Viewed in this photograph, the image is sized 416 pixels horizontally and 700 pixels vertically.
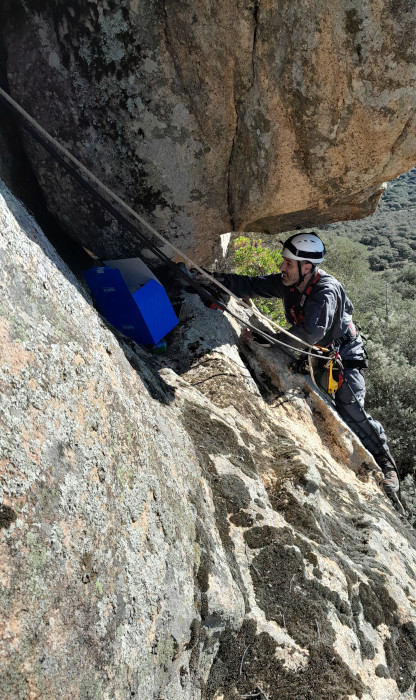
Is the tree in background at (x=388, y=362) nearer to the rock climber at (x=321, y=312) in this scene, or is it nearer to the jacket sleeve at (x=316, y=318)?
the rock climber at (x=321, y=312)

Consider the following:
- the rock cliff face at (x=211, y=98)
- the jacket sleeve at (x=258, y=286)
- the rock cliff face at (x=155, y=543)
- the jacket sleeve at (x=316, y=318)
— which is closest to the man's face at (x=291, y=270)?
the jacket sleeve at (x=258, y=286)

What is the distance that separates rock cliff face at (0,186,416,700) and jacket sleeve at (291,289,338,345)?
6.27 ft

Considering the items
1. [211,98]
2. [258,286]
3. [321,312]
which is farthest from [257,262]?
[211,98]

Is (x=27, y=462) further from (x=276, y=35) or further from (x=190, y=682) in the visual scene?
(x=276, y=35)

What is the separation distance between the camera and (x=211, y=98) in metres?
5.54

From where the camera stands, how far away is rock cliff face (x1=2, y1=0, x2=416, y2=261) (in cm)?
498

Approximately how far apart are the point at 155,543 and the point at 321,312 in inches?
179

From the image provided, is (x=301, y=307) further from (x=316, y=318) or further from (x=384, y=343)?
(x=384, y=343)

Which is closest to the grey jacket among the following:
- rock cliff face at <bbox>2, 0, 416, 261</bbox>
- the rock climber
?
the rock climber

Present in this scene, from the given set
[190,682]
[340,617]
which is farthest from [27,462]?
[340,617]

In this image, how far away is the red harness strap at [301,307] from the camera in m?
7.05

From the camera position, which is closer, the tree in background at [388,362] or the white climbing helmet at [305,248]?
the white climbing helmet at [305,248]

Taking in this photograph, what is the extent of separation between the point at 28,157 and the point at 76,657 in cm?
518

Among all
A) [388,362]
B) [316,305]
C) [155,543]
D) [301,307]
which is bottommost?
[388,362]
